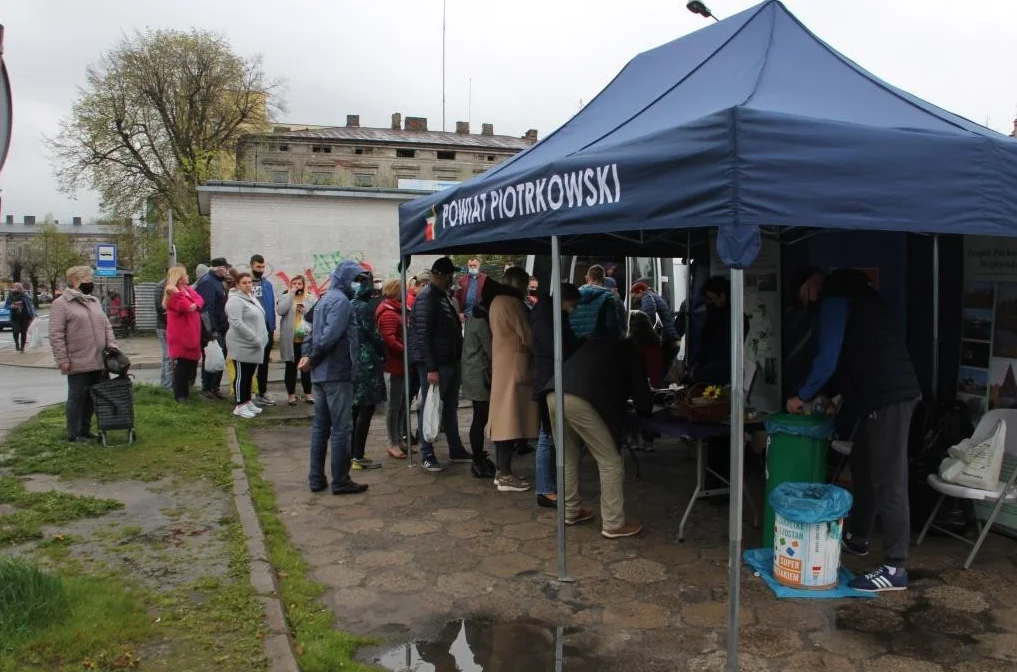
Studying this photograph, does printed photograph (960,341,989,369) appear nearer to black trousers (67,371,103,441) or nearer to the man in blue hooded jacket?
the man in blue hooded jacket

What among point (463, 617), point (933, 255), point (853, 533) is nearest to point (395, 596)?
point (463, 617)

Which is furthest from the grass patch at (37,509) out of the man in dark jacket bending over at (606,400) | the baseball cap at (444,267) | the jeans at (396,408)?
the man in dark jacket bending over at (606,400)

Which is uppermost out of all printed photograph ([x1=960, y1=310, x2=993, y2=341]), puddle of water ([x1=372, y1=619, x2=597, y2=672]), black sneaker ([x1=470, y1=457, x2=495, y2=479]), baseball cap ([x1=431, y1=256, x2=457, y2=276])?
baseball cap ([x1=431, y1=256, x2=457, y2=276])

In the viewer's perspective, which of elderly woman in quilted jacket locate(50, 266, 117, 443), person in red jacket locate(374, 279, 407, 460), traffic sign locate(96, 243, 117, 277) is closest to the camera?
elderly woman in quilted jacket locate(50, 266, 117, 443)

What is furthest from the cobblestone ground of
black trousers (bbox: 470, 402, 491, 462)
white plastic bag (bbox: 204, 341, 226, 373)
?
white plastic bag (bbox: 204, 341, 226, 373)

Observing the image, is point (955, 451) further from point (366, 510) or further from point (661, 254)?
point (661, 254)

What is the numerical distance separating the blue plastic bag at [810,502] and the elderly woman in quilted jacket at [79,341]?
6211 mm

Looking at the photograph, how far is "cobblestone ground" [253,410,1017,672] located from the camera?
3.54 m

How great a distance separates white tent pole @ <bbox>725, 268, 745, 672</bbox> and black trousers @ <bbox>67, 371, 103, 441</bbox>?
646cm

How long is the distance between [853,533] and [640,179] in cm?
273

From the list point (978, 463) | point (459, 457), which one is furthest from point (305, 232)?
point (978, 463)

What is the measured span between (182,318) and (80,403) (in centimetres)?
181

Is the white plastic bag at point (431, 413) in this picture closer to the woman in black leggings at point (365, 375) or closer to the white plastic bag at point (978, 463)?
the woman in black leggings at point (365, 375)

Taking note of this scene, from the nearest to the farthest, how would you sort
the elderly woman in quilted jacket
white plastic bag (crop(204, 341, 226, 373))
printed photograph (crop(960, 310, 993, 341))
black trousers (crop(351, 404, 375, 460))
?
printed photograph (crop(960, 310, 993, 341)) → black trousers (crop(351, 404, 375, 460)) → the elderly woman in quilted jacket → white plastic bag (crop(204, 341, 226, 373))
